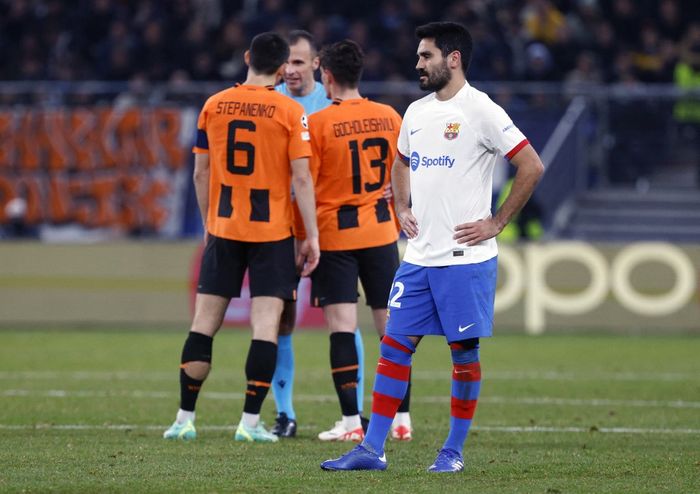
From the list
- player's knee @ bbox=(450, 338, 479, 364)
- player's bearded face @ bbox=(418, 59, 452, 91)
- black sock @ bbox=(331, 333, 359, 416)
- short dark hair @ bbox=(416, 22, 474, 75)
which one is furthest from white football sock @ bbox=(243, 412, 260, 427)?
short dark hair @ bbox=(416, 22, 474, 75)

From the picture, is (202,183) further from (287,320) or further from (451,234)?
(451,234)

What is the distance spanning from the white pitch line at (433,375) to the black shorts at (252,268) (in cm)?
409

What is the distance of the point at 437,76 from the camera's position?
696 centimetres

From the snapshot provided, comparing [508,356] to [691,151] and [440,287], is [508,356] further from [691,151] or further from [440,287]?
[440,287]

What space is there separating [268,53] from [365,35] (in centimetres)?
1264

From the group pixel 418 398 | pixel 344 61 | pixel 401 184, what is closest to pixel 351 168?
pixel 344 61

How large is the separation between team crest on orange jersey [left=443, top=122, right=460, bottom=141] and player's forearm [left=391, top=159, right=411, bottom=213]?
0.50 metres

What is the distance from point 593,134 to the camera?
1833 centimetres

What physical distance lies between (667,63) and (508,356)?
23.9 feet

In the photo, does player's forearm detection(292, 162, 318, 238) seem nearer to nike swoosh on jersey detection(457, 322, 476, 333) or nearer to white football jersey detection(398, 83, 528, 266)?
white football jersey detection(398, 83, 528, 266)

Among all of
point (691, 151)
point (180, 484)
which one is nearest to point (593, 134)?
point (691, 151)

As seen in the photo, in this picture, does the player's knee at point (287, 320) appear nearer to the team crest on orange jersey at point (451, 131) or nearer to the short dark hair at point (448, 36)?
the team crest on orange jersey at point (451, 131)

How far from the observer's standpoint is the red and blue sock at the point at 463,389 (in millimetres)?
6977

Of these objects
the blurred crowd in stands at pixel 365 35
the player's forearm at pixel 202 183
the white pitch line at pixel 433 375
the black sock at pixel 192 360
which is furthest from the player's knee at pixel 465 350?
the blurred crowd in stands at pixel 365 35
